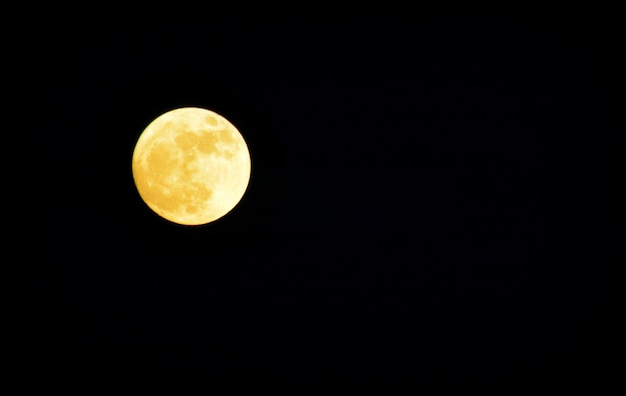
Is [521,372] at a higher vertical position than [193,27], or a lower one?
lower

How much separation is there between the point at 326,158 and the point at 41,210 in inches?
53.5

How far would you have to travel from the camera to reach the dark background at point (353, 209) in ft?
5.30

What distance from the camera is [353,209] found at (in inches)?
67.7

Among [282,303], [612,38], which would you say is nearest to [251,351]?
[282,303]

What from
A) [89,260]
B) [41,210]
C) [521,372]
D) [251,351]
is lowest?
[521,372]

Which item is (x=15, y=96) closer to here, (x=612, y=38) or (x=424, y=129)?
(x=424, y=129)

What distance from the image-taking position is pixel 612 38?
1.74 meters

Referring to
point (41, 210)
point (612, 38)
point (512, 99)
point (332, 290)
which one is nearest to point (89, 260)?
point (41, 210)

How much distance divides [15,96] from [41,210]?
21.0 inches

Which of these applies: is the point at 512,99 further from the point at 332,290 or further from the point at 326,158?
the point at 332,290

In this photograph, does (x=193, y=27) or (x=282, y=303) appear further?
(x=282, y=303)

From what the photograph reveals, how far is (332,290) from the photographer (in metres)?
1.75

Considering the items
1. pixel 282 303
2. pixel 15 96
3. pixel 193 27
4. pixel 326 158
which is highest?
pixel 193 27

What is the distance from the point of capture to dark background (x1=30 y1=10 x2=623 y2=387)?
63.6 inches
